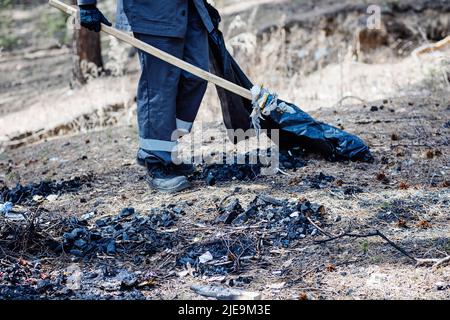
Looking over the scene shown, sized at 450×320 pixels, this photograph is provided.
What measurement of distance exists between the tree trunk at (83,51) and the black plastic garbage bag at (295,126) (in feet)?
14.1

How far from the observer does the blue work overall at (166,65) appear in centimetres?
381

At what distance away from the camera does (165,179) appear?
4.09 m

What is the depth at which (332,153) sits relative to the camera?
432 cm

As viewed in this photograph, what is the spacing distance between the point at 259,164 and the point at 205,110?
8.45 ft

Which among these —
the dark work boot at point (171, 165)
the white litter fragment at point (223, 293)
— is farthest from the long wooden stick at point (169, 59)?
the white litter fragment at point (223, 293)

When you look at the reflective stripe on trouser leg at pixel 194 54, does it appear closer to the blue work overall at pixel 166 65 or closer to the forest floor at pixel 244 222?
the blue work overall at pixel 166 65

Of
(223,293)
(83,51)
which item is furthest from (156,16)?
(83,51)

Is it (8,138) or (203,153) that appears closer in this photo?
(203,153)

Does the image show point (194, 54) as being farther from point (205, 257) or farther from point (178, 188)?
point (205, 257)

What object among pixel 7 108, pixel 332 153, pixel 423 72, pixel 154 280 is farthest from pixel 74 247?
pixel 7 108
